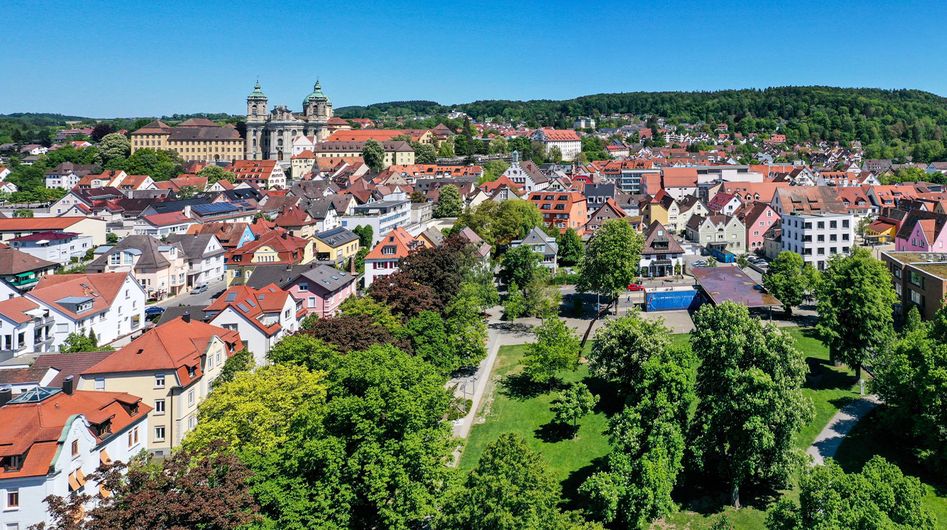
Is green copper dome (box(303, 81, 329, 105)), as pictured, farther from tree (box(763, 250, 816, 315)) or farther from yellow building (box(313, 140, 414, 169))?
tree (box(763, 250, 816, 315))

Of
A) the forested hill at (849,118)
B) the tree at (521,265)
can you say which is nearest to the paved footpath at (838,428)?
the tree at (521,265)

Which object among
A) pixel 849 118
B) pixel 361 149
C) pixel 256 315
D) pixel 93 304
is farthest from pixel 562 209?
pixel 849 118

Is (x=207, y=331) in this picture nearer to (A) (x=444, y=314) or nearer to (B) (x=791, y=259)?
(A) (x=444, y=314)

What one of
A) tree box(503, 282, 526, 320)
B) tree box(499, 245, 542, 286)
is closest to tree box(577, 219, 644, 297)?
tree box(499, 245, 542, 286)

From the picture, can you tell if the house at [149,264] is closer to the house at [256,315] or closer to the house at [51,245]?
the house at [51,245]

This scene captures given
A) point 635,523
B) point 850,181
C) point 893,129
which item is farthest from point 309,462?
point 893,129

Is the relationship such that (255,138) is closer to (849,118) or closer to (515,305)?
(515,305)
